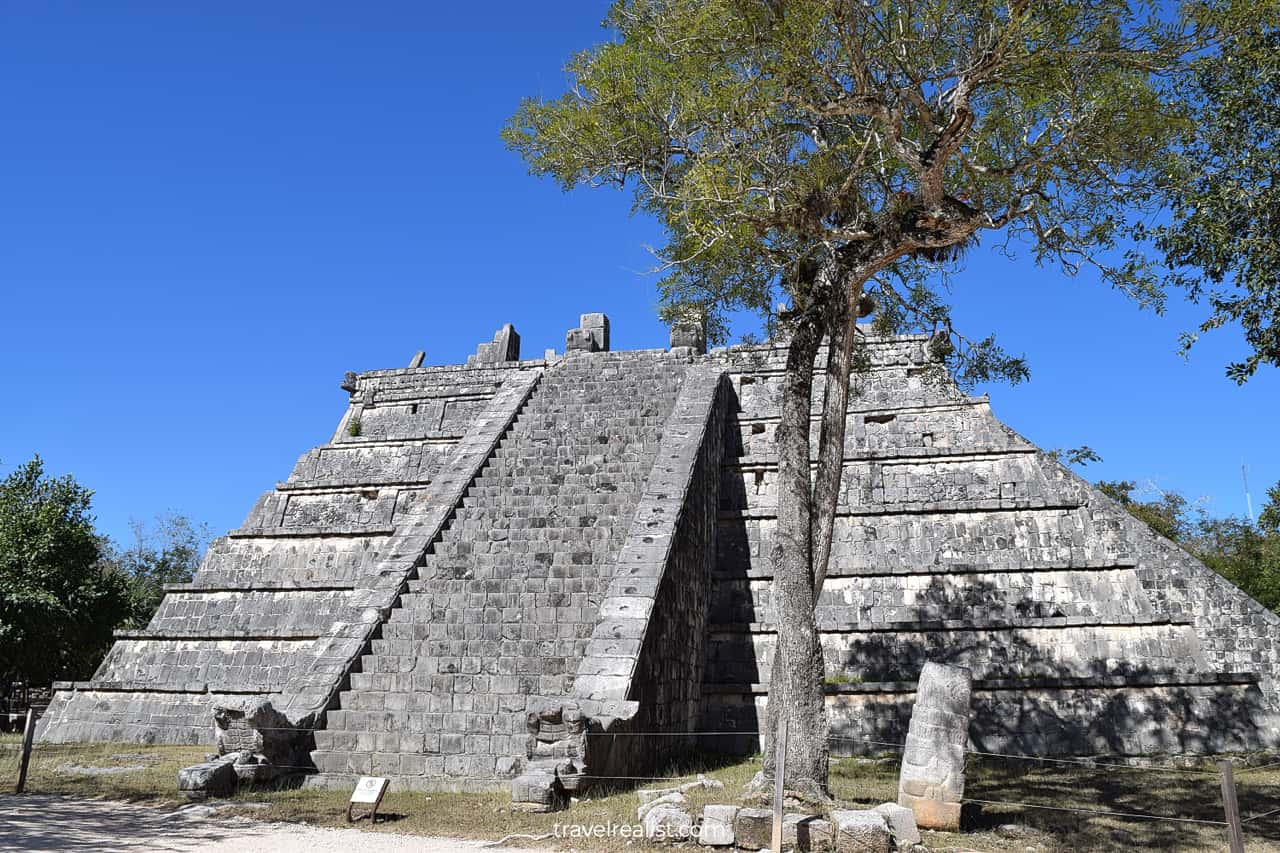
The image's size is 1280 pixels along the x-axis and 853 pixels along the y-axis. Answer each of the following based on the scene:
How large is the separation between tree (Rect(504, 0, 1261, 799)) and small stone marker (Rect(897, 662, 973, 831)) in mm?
697

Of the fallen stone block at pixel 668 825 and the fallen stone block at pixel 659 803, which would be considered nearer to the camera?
the fallen stone block at pixel 668 825

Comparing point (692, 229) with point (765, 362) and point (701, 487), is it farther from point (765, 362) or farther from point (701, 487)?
point (765, 362)

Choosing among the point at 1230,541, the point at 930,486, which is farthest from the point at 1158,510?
the point at 930,486

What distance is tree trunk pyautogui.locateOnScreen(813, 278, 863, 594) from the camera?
7.96 metres

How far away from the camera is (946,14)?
825 centimetres

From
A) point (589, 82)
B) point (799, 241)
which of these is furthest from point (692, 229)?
point (589, 82)

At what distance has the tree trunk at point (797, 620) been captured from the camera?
711 cm

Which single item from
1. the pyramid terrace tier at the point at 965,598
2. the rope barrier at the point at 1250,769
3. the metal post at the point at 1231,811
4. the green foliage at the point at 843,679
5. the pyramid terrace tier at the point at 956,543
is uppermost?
the pyramid terrace tier at the point at 956,543

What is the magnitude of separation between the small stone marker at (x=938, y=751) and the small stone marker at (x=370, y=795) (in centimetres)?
410

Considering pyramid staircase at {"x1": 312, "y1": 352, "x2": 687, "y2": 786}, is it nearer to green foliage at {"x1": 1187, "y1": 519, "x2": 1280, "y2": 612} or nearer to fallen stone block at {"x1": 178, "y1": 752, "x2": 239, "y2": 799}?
fallen stone block at {"x1": 178, "y1": 752, "x2": 239, "y2": 799}

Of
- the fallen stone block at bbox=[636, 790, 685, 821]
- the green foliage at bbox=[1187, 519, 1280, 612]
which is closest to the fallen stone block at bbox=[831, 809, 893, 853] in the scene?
the fallen stone block at bbox=[636, 790, 685, 821]

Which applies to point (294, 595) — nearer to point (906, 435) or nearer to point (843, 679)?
point (843, 679)

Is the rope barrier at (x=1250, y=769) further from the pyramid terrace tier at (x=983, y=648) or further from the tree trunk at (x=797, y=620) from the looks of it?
the tree trunk at (x=797, y=620)

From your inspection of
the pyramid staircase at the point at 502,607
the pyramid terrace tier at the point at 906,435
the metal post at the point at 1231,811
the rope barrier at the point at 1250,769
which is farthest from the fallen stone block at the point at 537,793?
the pyramid terrace tier at the point at 906,435
